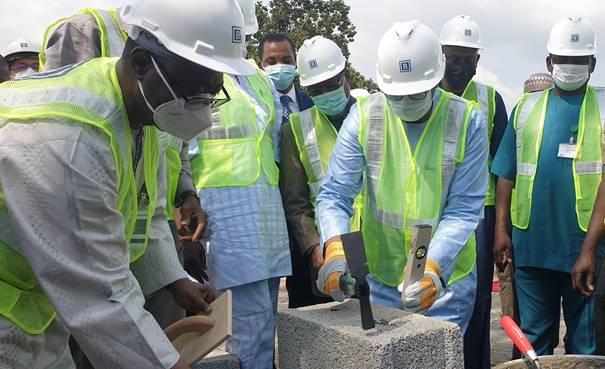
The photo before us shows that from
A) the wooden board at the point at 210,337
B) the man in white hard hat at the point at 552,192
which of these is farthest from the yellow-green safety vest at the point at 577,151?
the wooden board at the point at 210,337

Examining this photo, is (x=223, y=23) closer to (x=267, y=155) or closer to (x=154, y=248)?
(x=154, y=248)

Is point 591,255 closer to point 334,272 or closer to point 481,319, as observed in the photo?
point 481,319

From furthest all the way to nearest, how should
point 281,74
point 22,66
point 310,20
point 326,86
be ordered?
point 310,20, point 22,66, point 281,74, point 326,86

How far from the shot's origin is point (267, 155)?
3.52m

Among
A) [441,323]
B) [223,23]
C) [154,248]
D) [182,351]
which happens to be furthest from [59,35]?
[441,323]

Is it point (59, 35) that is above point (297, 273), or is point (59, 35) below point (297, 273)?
above

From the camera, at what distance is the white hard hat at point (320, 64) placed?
13.4ft

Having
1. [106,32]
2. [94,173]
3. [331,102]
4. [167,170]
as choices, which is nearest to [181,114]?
[94,173]

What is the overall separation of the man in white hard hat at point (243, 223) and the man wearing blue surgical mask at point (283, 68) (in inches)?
38.7

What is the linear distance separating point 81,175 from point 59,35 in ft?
4.51

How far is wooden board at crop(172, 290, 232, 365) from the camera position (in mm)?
1987

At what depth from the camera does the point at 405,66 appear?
9.98 feet

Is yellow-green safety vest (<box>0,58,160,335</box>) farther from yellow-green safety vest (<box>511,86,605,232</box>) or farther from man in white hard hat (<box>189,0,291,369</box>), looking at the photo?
yellow-green safety vest (<box>511,86,605,232</box>)

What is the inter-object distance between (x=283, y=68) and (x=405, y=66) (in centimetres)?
151
